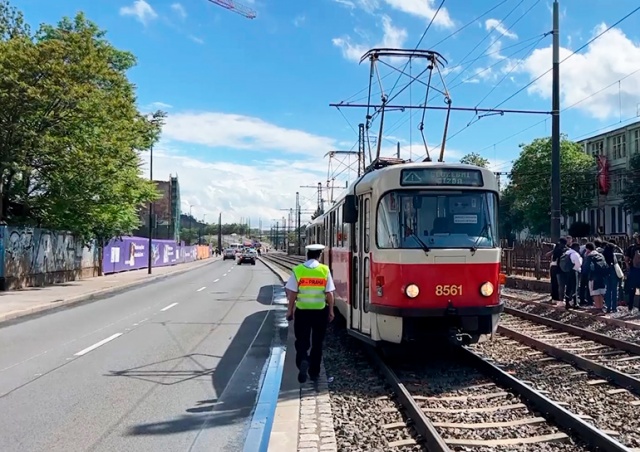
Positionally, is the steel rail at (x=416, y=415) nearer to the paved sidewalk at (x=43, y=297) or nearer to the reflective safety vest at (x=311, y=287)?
the reflective safety vest at (x=311, y=287)

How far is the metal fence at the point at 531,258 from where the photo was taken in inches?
1007

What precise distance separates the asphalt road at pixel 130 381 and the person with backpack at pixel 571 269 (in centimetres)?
774

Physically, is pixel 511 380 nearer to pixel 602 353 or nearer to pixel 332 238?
pixel 602 353

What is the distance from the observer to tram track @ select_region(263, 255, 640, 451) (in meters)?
5.71

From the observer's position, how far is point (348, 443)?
5.88 m

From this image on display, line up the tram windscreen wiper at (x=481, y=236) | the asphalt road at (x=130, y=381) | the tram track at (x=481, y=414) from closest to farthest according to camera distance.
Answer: the tram track at (x=481, y=414)
the asphalt road at (x=130, y=381)
the tram windscreen wiper at (x=481, y=236)

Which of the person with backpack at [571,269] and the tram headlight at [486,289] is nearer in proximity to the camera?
the tram headlight at [486,289]

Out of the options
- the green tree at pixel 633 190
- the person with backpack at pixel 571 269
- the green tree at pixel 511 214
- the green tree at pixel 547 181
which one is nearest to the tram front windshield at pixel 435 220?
the person with backpack at pixel 571 269

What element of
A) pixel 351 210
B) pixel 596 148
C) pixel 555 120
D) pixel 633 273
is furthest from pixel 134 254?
pixel 596 148

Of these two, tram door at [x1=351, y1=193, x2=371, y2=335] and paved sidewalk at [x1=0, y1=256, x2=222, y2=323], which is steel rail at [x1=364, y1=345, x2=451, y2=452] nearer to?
tram door at [x1=351, y1=193, x2=371, y2=335]

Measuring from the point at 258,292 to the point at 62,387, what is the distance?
17.7 meters

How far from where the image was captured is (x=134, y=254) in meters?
48.8

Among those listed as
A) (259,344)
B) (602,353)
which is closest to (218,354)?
(259,344)

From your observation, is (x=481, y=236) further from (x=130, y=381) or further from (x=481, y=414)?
(x=130, y=381)
